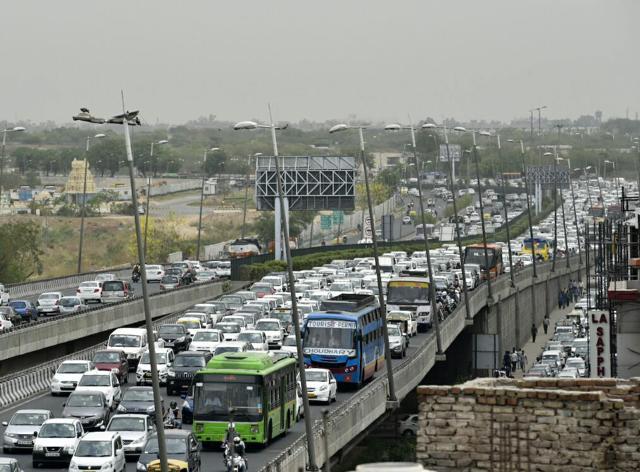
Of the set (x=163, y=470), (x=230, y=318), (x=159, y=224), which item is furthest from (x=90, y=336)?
(x=159, y=224)

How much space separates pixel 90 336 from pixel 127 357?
1676 cm

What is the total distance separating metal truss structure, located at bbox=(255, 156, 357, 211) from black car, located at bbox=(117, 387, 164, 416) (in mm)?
77509

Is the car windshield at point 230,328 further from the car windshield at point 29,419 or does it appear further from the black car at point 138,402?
the car windshield at point 29,419

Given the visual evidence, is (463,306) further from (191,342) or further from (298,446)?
(298,446)

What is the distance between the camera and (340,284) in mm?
88500

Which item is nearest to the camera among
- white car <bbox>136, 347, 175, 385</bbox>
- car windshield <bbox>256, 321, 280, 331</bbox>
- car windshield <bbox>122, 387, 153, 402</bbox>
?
car windshield <bbox>122, 387, 153, 402</bbox>

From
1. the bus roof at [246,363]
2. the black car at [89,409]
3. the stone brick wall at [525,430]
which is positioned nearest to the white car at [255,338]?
the black car at [89,409]

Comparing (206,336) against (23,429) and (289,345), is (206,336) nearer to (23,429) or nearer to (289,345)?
(289,345)

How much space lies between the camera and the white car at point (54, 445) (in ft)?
134

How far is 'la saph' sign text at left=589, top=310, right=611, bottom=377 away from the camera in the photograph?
41562mm

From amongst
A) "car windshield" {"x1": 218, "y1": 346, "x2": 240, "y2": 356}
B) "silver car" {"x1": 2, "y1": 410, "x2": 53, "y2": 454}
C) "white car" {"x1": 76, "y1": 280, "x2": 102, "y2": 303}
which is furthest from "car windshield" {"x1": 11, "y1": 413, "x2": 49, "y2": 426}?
"white car" {"x1": 76, "y1": 280, "x2": 102, "y2": 303}

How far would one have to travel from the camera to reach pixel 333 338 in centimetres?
5741

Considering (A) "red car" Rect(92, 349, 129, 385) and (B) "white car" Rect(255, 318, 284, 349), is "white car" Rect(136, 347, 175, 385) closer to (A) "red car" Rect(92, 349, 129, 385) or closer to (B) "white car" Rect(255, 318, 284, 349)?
(A) "red car" Rect(92, 349, 129, 385)

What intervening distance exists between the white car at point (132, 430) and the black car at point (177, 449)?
303cm
